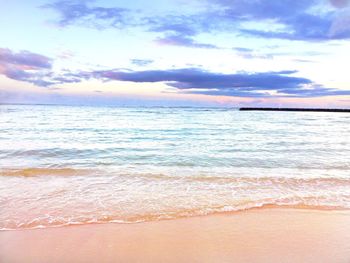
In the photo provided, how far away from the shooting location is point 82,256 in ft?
13.9

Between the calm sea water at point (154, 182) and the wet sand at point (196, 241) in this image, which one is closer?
the wet sand at point (196, 241)

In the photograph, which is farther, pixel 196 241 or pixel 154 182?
pixel 154 182

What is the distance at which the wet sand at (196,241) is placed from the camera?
167 inches

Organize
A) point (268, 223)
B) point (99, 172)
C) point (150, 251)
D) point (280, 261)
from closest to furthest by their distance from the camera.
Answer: point (280, 261), point (150, 251), point (268, 223), point (99, 172)

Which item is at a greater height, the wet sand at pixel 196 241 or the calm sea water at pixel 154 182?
the wet sand at pixel 196 241

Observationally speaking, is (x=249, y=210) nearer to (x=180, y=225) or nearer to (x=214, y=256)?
(x=180, y=225)

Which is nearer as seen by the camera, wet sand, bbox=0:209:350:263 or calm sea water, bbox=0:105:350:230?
wet sand, bbox=0:209:350:263

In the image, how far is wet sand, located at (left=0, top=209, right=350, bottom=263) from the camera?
13.9ft

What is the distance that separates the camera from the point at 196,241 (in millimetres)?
4773

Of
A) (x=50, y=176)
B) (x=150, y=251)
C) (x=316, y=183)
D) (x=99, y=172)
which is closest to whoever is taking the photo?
(x=150, y=251)

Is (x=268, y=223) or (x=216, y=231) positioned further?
(x=268, y=223)

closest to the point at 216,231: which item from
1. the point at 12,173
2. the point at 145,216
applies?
the point at 145,216

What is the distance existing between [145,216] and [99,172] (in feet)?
14.9

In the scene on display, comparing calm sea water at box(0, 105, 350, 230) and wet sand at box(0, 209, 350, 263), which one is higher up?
wet sand at box(0, 209, 350, 263)
